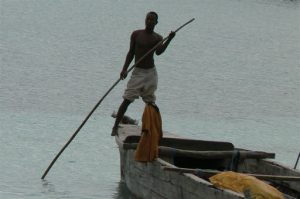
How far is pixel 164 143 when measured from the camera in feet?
39.5

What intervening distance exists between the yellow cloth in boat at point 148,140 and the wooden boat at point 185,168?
0.34ft

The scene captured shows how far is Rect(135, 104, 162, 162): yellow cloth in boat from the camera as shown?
10.8 metres

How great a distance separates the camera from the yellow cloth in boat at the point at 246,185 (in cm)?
885

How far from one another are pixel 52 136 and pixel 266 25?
37.2 m

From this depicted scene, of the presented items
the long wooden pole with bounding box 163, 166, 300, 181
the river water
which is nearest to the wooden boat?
the long wooden pole with bounding box 163, 166, 300, 181

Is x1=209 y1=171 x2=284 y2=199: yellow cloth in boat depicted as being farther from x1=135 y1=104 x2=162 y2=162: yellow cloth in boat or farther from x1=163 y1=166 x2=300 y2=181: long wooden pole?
x1=135 y1=104 x2=162 y2=162: yellow cloth in boat

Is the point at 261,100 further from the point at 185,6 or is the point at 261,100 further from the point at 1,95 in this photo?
the point at 185,6

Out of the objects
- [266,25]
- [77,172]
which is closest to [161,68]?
[77,172]

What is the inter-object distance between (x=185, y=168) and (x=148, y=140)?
0.50 m

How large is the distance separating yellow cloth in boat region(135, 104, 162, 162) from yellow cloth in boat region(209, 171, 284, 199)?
3.90 feet

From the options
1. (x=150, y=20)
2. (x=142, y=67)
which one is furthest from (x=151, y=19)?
(x=142, y=67)

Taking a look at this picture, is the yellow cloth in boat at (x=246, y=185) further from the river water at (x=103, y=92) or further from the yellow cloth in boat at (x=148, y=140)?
the river water at (x=103, y=92)

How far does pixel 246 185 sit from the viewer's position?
9188mm

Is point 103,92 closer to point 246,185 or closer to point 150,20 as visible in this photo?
point 150,20
